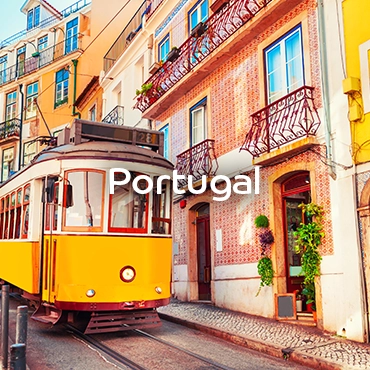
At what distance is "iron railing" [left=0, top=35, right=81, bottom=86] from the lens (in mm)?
28000

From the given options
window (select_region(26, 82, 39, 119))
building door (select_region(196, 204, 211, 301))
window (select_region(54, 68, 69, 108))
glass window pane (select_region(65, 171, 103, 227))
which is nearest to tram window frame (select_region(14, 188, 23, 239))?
glass window pane (select_region(65, 171, 103, 227))

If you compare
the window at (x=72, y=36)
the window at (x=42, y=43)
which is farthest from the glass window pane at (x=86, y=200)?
the window at (x=42, y=43)

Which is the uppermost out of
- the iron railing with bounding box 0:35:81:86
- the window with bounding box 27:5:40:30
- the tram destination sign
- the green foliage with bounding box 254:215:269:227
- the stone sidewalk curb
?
the window with bounding box 27:5:40:30

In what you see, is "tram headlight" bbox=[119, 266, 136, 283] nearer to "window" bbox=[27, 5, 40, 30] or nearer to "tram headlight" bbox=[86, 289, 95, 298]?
"tram headlight" bbox=[86, 289, 95, 298]

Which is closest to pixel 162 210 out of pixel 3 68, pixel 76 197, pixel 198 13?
pixel 76 197

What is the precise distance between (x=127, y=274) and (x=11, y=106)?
87.8 ft

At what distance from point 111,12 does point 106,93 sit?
7.08 metres

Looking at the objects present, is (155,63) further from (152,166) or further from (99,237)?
(99,237)

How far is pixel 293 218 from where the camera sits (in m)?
10.1

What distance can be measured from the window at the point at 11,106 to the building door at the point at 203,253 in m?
21.5

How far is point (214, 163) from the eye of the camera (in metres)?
12.3

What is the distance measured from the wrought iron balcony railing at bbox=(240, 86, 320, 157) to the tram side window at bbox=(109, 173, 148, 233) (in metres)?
3.09

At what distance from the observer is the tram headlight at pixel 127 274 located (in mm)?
7711

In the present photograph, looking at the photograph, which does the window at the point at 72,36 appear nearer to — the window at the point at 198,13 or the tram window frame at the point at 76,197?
the window at the point at 198,13
